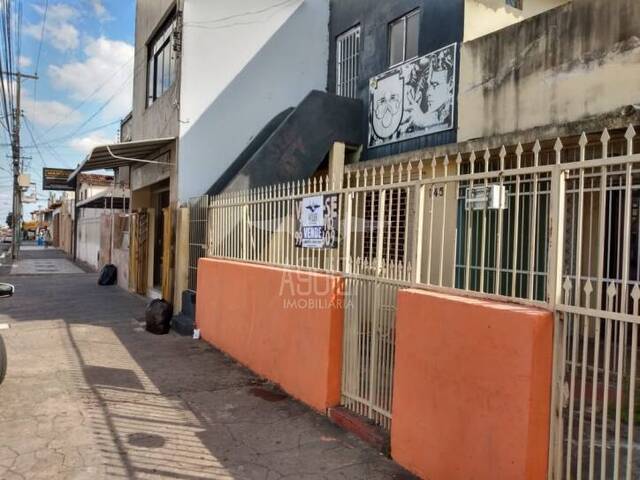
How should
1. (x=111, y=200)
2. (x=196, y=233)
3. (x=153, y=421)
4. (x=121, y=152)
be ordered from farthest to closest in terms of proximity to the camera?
1. (x=111, y=200)
2. (x=121, y=152)
3. (x=196, y=233)
4. (x=153, y=421)

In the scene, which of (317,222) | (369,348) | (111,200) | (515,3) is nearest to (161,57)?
(515,3)

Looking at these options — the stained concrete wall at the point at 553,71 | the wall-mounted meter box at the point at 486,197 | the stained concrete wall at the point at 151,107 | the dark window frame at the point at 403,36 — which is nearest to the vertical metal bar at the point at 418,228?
the wall-mounted meter box at the point at 486,197

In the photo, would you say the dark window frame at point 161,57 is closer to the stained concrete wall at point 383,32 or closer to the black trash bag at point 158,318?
the stained concrete wall at point 383,32

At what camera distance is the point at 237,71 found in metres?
10.6

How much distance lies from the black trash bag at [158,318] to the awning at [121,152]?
9.57ft

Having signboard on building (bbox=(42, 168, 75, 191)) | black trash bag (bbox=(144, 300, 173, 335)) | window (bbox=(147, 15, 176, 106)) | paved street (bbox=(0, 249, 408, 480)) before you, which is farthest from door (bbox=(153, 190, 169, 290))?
signboard on building (bbox=(42, 168, 75, 191))

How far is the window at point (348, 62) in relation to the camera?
10.7m

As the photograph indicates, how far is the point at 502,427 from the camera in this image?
304 centimetres

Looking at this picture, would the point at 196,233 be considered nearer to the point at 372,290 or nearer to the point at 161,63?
the point at 161,63

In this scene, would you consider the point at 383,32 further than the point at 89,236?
No

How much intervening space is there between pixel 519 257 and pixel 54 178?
3411 centimetres

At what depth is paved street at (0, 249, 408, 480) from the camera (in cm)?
381

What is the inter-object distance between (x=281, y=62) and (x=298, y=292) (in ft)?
24.3

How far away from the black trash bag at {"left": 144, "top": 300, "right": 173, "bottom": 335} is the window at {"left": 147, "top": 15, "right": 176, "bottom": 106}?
16.0 feet
